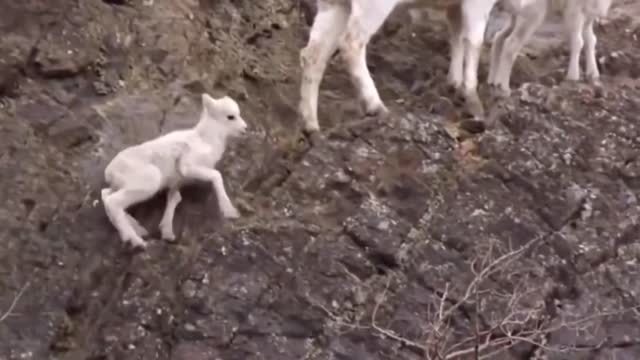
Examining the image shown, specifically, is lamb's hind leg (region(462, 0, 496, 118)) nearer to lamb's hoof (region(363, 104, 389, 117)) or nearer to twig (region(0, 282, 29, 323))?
lamb's hoof (region(363, 104, 389, 117))

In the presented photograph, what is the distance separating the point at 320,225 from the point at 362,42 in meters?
1.89

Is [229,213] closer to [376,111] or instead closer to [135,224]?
[135,224]

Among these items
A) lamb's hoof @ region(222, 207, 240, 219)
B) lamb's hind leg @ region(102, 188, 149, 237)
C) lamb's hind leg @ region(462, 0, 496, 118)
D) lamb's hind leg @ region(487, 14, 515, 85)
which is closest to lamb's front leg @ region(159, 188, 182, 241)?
lamb's hind leg @ region(102, 188, 149, 237)

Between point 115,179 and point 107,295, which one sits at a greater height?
point 115,179

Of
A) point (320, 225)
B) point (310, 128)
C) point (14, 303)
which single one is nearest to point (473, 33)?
point (310, 128)

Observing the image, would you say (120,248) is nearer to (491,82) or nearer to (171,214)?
(171,214)

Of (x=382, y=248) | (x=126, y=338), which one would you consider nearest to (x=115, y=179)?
(x=126, y=338)

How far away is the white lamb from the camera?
12883 millimetres

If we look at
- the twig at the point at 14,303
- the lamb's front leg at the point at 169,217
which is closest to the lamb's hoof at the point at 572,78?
the lamb's front leg at the point at 169,217

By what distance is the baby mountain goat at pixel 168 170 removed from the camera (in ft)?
34.3

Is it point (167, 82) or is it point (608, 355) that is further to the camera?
point (167, 82)

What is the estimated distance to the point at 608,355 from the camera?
10.1 m

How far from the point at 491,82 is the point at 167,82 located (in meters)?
2.75

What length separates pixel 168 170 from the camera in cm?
1054
